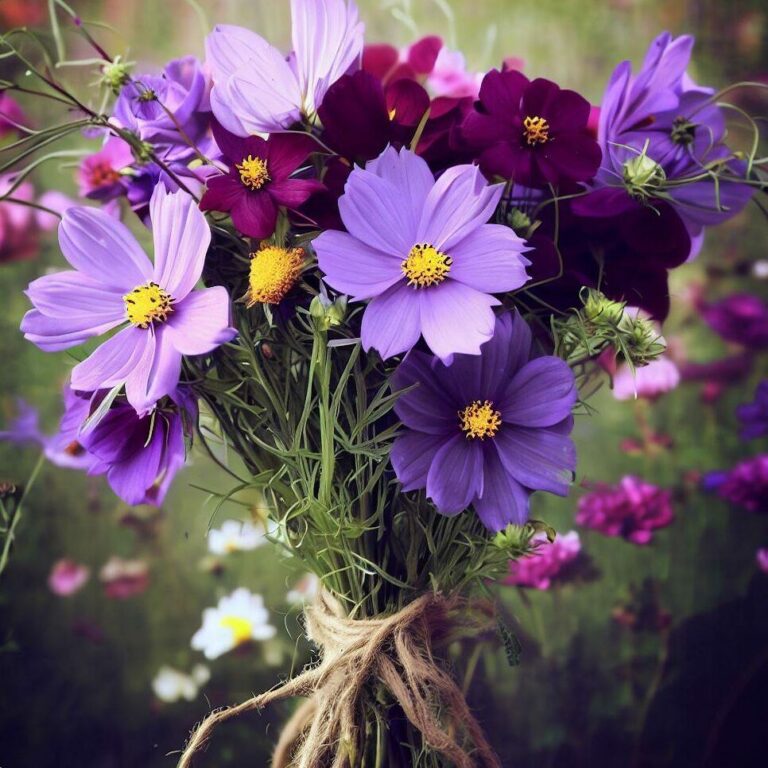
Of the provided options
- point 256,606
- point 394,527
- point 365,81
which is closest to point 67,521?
point 256,606

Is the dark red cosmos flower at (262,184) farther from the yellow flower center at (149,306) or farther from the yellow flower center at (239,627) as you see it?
the yellow flower center at (239,627)

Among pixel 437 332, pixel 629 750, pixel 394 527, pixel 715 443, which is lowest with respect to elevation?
pixel 629 750

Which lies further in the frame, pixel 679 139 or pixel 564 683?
pixel 564 683

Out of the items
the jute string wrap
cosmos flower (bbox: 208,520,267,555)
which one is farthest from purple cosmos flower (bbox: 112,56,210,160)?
cosmos flower (bbox: 208,520,267,555)

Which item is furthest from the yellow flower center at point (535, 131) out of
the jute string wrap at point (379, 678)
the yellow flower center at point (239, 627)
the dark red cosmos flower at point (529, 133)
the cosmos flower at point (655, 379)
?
the yellow flower center at point (239, 627)

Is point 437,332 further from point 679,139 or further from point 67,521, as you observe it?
point 67,521

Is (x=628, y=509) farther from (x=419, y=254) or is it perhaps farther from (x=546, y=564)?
(x=419, y=254)

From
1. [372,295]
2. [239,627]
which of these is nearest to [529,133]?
[372,295]
